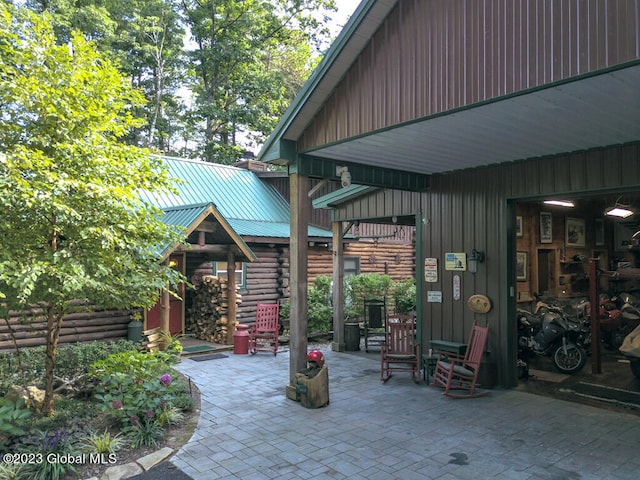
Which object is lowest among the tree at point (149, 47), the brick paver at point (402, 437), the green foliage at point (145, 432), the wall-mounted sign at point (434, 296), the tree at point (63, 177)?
the brick paver at point (402, 437)

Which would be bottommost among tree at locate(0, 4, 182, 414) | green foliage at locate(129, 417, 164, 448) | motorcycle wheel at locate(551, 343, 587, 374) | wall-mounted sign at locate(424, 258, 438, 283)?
green foliage at locate(129, 417, 164, 448)

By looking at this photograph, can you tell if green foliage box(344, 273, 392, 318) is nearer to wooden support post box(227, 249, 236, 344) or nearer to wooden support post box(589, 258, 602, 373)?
wooden support post box(227, 249, 236, 344)

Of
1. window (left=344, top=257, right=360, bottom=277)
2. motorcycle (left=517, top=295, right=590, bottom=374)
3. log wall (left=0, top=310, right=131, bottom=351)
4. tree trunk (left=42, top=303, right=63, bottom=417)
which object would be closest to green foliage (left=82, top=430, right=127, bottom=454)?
tree trunk (left=42, top=303, right=63, bottom=417)

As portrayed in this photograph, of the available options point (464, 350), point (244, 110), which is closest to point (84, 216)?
point (464, 350)

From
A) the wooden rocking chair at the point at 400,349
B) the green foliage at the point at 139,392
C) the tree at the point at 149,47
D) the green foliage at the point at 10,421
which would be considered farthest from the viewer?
the tree at the point at 149,47

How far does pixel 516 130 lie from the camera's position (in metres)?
5.26

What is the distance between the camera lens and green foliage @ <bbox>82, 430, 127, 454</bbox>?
14.0 feet

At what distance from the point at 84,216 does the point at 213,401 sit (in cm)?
296

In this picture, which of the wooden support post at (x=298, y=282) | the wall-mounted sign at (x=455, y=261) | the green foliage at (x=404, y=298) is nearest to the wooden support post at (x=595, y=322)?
the wall-mounted sign at (x=455, y=261)

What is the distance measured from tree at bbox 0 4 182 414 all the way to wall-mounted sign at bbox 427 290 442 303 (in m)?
4.67

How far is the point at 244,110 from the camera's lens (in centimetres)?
2211

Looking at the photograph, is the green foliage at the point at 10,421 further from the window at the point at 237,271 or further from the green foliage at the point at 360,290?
the green foliage at the point at 360,290

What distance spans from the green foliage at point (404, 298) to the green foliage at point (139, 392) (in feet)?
28.2

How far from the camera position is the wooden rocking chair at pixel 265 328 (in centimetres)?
952
